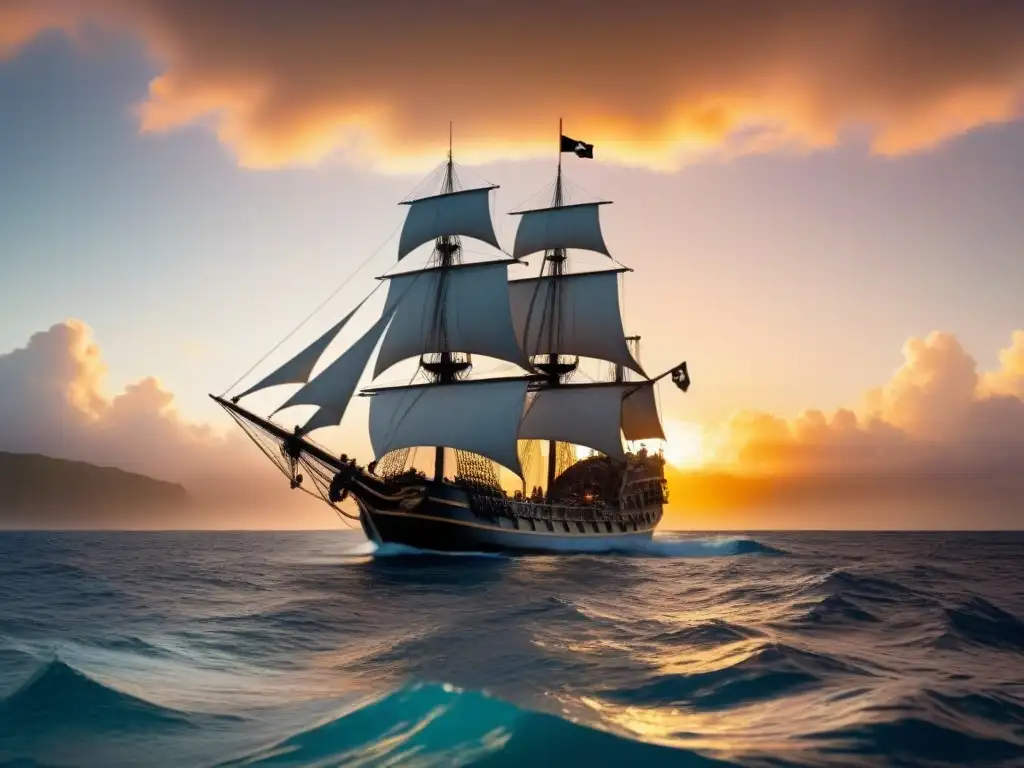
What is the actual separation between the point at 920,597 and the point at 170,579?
33.8 metres

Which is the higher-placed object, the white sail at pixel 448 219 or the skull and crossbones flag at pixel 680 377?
the white sail at pixel 448 219

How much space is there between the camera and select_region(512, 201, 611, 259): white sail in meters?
81.8

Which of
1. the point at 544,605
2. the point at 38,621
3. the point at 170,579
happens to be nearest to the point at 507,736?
the point at 544,605

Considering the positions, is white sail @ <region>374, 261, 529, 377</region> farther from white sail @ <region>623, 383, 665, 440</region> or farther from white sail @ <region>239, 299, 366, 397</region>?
white sail @ <region>623, 383, 665, 440</region>

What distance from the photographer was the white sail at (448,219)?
68.9 metres

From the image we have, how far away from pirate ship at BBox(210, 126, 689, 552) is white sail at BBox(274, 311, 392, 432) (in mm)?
86

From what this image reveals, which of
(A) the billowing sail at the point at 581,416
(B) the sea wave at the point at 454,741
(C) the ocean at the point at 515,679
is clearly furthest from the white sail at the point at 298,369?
(B) the sea wave at the point at 454,741

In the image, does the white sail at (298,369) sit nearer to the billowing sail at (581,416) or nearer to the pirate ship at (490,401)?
the pirate ship at (490,401)

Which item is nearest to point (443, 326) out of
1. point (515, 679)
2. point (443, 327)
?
point (443, 327)

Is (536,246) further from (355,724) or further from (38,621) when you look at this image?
(355,724)

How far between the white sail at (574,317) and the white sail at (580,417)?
170 inches

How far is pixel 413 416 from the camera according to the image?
63938mm

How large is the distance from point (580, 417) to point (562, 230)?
20517mm

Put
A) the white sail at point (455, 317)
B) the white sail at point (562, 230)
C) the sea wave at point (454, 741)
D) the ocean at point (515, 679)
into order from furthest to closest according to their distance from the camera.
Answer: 1. the white sail at point (562, 230)
2. the white sail at point (455, 317)
3. the ocean at point (515, 679)
4. the sea wave at point (454, 741)
